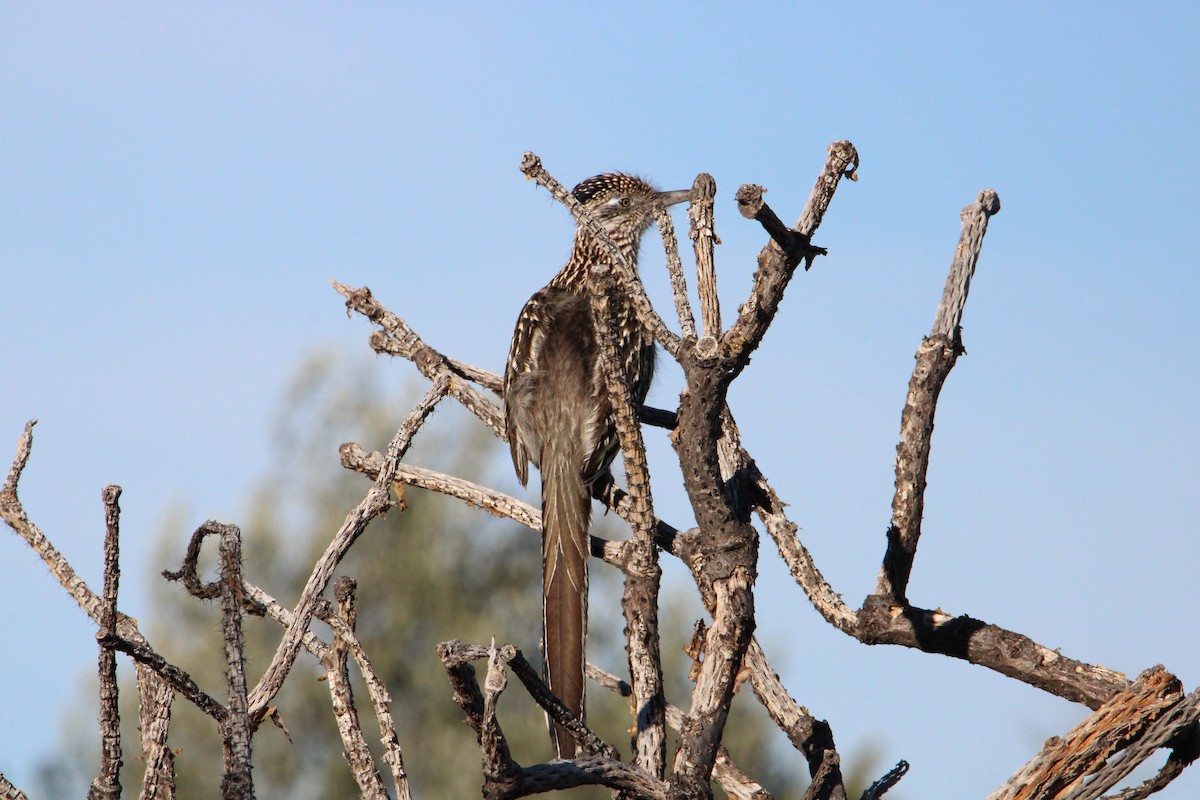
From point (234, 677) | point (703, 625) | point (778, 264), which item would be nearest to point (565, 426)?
point (703, 625)

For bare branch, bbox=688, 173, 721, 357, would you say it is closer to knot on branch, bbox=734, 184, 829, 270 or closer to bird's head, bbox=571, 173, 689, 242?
knot on branch, bbox=734, 184, 829, 270

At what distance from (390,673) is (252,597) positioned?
16.7 m

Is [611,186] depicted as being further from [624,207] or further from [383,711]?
[383,711]

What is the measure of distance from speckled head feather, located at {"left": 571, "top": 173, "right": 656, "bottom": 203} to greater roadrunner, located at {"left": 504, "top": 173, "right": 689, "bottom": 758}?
76 cm

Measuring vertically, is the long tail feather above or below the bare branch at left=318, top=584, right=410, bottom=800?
above

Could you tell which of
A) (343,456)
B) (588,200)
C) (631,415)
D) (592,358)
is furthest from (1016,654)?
(588,200)

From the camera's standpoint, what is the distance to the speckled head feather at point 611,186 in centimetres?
774

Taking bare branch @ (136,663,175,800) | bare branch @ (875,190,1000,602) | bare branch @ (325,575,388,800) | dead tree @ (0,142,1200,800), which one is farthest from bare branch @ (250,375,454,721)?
bare branch @ (875,190,1000,602)

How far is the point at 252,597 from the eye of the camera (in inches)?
184

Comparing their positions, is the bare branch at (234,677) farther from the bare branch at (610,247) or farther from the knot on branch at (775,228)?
the knot on branch at (775,228)

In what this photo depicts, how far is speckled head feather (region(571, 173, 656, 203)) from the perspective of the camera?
7742mm

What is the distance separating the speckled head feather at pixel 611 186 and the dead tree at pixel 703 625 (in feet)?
10.0

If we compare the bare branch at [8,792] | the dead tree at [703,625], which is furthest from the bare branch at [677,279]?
the bare branch at [8,792]

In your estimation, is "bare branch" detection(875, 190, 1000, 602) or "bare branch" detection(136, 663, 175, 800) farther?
"bare branch" detection(875, 190, 1000, 602)
